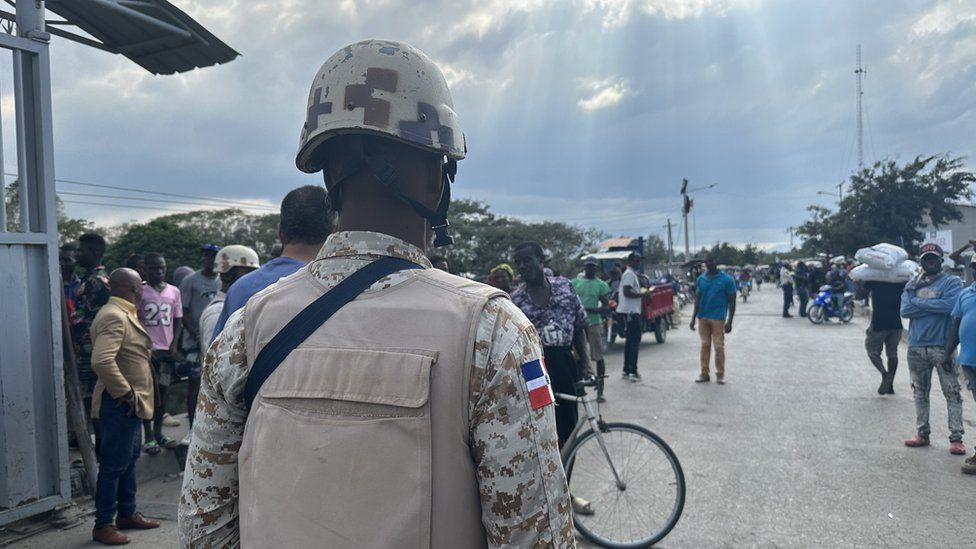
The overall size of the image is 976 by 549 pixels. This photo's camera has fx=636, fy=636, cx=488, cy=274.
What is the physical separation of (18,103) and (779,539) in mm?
5400

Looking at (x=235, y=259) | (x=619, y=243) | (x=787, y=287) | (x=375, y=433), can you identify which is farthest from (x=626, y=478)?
(x=619, y=243)

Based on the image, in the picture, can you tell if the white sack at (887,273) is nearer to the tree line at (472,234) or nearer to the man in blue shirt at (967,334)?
the man in blue shirt at (967,334)

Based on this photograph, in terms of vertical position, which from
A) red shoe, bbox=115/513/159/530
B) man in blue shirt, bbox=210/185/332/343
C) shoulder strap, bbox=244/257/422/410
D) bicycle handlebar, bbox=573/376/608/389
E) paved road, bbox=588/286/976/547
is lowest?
paved road, bbox=588/286/976/547

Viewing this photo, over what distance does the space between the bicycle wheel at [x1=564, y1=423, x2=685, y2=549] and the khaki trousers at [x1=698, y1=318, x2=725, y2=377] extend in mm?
5239

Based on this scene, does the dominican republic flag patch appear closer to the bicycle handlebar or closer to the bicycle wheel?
the bicycle handlebar

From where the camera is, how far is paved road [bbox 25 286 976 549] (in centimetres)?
398

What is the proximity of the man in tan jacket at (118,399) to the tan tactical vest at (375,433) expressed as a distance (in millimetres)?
3270

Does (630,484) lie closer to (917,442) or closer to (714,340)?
(917,442)

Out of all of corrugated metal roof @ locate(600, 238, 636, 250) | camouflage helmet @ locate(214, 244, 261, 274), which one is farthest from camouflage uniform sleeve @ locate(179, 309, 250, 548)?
corrugated metal roof @ locate(600, 238, 636, 250)

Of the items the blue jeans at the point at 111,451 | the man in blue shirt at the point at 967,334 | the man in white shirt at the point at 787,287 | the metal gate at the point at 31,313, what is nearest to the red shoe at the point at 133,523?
the blue jeans at the point at 111,451

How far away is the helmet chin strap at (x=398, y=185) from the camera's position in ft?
4.05

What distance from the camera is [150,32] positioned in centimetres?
489

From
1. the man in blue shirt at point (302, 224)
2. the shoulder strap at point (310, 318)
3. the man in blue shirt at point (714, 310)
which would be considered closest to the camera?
the shoulder strap at point (310, 318)

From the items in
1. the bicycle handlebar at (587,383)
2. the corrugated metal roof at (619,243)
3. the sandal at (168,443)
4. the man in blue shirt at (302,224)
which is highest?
the corrugated metal roof at (619,243)
